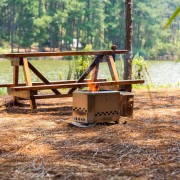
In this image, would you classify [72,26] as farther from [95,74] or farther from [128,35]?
[95,74]

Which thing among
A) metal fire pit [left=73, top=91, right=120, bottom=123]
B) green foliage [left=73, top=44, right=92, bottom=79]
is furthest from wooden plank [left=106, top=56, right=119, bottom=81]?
green foliage [left=73, top=44, right=92, bottom=79]

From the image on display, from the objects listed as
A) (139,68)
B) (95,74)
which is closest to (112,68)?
(95,74)

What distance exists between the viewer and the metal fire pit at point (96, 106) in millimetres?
5973

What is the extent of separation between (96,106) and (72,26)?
81.6 metres

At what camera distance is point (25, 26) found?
80.6 metres

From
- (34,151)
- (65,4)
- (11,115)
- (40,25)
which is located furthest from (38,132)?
(65,4)

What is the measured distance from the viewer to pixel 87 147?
4672 mm

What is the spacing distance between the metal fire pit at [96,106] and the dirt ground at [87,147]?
0.13 metres

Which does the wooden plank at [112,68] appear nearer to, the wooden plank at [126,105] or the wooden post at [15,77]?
the wooden plank at [126,105]

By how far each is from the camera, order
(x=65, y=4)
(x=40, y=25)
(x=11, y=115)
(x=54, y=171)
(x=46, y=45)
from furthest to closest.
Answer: (x=65, y=4), (x=46, y=45), (x=40, y=25), (x=11, y=115), (x=54, y=171)

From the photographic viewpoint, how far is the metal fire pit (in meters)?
5.97

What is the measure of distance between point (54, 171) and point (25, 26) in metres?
78.3

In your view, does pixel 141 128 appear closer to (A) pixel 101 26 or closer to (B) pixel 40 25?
(B) pixel 40 25

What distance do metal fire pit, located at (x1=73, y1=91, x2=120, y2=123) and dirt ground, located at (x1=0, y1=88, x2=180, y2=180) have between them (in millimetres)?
127
